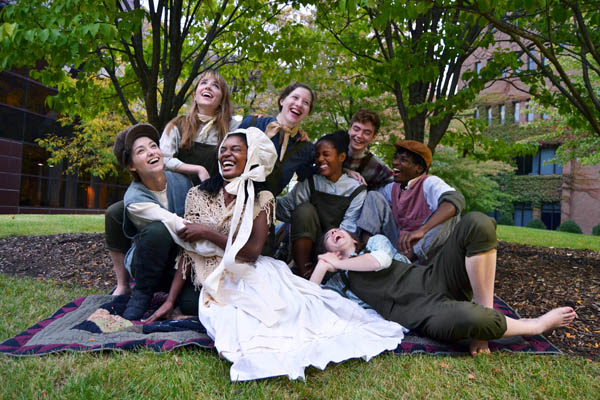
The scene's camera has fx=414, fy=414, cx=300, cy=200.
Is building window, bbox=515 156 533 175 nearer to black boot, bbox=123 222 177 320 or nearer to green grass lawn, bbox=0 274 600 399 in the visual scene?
green grass lawn, bbox=0 274 600 399

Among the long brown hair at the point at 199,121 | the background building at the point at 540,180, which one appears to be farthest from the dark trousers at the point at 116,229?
the background building at the point at 540,180

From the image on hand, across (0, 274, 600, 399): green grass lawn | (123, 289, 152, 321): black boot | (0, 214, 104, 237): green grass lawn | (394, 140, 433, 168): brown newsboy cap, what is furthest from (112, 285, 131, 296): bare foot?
(0, 214, 104, 237): green grass lawn

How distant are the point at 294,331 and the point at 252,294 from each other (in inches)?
14.7

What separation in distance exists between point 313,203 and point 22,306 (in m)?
2.59

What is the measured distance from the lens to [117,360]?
7.45 ft

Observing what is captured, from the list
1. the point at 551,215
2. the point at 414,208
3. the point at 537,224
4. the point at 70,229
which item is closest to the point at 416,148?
the point at 414,208

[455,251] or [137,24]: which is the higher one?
[137,24]

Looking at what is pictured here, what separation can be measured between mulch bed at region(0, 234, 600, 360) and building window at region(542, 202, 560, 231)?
20022 millimetres

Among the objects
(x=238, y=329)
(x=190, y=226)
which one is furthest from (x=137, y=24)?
(x=238, y=329)

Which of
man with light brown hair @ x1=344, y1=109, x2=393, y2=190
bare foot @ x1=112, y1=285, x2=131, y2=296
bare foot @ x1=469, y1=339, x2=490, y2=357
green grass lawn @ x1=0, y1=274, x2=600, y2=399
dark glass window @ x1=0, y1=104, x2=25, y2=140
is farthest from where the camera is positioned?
dark glass window @ x1=0, y1=104, x2=25, y2=140

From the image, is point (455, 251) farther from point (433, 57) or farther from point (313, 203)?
point (433, 57)

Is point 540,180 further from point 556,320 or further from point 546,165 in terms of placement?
point 556,320

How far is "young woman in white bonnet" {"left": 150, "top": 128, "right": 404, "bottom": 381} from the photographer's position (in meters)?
2.40

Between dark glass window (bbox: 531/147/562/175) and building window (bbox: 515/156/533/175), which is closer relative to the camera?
dark glass window (bbox: 531/147/562/175)
